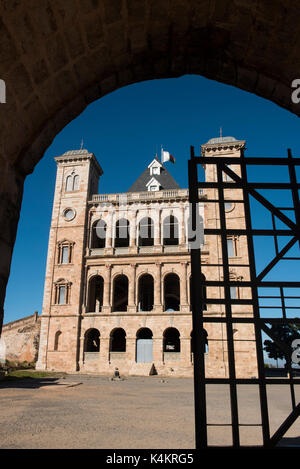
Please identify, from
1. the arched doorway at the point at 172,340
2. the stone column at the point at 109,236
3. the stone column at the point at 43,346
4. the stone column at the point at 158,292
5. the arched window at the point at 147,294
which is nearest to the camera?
the stone column at the point at 43,346

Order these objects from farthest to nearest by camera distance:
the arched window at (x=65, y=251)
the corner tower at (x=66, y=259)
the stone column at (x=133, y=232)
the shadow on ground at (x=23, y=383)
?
the stone column at (x=133, y=232), the arched window at (x=65, y=251), the corner tower at (x=66, y=259), the shadow on ground at (x=23, y=383)

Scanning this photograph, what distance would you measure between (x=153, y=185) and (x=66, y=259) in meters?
A: 12.2

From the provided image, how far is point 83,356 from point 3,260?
29306 mm

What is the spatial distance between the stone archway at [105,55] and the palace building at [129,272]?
2350 centimetres

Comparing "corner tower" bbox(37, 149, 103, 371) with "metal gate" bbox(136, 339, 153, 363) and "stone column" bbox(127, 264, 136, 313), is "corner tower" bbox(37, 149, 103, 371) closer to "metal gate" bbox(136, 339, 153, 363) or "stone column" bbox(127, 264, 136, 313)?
"stone column" bbox(127, 264, 136, 313)

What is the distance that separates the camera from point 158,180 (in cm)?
3825

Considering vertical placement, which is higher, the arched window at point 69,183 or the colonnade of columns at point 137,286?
the arched window at point 69,183

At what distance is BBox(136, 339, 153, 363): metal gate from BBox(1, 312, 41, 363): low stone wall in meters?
12.6

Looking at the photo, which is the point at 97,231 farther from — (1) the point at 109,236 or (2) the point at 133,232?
(2) the point at 133,232

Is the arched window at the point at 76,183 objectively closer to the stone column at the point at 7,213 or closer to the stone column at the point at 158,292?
the stone column at the point at 158,292

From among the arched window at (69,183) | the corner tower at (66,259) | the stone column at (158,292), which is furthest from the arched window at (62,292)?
the arched window at (69,183)

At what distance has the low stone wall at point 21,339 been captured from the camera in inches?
1388

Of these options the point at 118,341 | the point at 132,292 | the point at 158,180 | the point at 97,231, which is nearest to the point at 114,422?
the point at 132,292
